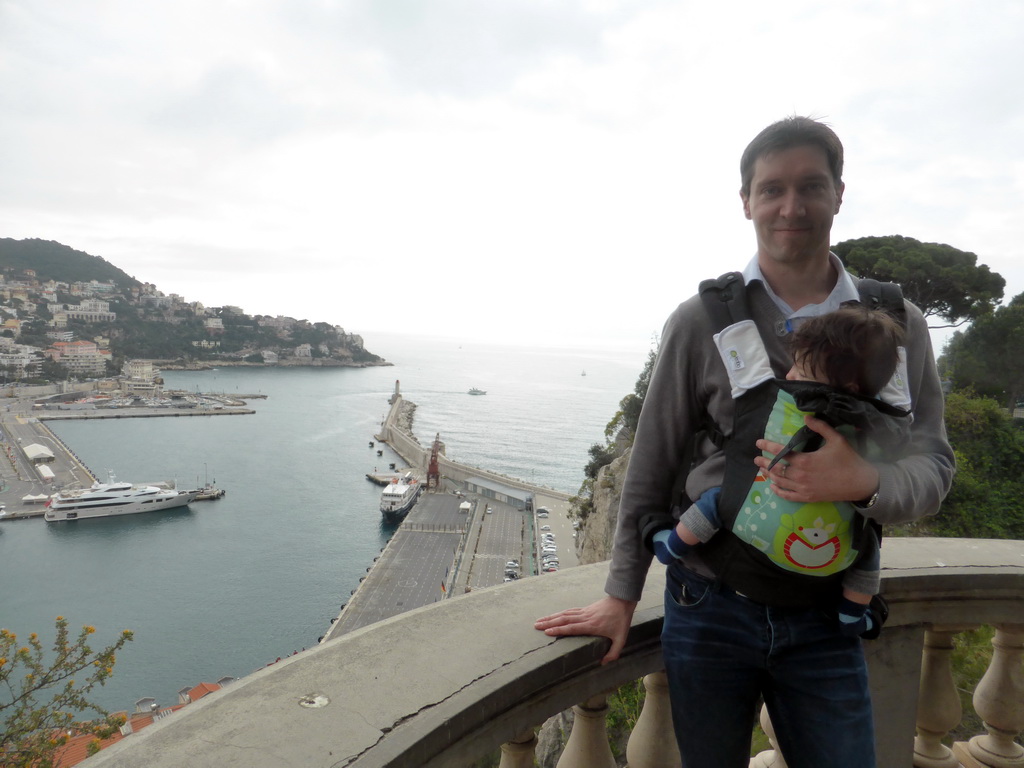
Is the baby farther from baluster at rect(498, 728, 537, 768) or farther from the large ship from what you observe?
the large ship

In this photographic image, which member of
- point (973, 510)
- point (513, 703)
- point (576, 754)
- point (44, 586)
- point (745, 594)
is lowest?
point (44, 586)

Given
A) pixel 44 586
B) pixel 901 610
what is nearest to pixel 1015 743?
pixel 901 610

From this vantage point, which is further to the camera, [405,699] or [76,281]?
[76,281]

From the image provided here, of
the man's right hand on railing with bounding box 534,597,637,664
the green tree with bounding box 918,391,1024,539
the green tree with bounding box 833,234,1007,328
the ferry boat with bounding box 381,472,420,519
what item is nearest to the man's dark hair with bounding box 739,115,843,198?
the man's right hand on railing with bounding box 534,597,637,664

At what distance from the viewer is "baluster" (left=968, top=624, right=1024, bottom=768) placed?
1.20 meters

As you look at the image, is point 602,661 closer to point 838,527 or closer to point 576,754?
point 576,754

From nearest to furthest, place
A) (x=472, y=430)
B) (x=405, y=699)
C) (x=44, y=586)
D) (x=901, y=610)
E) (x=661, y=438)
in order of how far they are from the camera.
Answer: (x=405, y=699) → (x=661, y=438) → (x=901, y=610) → (x=44, y=586) → (x=472, y=430)

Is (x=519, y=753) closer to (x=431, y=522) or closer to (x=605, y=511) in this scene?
(x=605, y=511)

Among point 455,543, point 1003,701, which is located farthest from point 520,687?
point 455,543

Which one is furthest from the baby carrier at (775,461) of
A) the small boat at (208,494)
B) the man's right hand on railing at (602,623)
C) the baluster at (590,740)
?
the small boat at (208,494)

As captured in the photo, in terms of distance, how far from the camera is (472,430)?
44.1 m

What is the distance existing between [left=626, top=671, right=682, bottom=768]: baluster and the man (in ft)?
0.59

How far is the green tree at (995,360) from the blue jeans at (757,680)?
9.33 meters

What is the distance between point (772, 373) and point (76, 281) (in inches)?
4338
